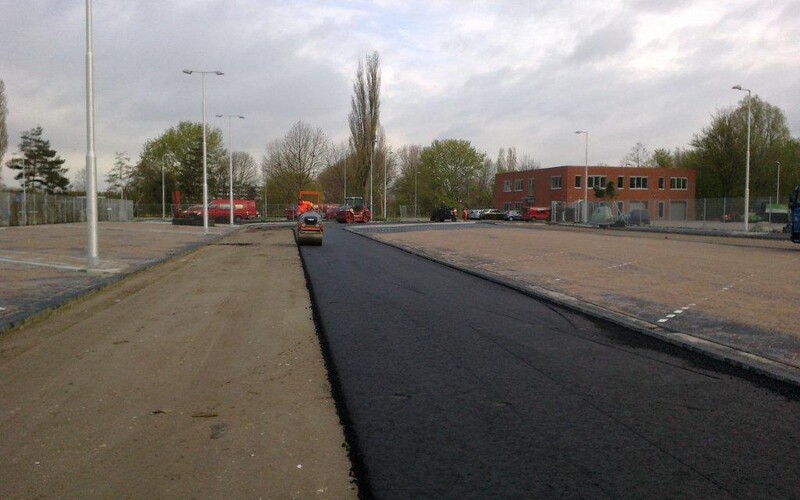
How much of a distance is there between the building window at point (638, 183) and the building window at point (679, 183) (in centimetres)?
316

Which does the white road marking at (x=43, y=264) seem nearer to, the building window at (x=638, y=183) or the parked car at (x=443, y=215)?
the parked car at (x=443, y=215)

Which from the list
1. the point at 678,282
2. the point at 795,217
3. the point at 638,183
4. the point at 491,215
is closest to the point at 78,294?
the point at 678,282

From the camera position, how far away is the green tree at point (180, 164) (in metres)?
82.7

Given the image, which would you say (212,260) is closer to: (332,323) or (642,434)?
(332,323)

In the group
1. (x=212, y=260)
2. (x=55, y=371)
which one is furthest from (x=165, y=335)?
(x=212, y=260)

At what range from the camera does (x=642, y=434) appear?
489cm

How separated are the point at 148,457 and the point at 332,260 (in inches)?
582

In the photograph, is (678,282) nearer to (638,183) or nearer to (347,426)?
(347,426)

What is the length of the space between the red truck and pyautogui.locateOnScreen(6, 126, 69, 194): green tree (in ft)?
108

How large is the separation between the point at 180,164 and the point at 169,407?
9043cm

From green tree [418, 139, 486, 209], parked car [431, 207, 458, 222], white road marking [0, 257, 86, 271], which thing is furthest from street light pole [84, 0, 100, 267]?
green tree [418, 139, 486, 209]

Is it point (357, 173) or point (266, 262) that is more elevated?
point (357, 173)

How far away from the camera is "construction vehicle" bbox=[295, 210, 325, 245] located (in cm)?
2433

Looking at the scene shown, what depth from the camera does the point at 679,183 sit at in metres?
81.1
